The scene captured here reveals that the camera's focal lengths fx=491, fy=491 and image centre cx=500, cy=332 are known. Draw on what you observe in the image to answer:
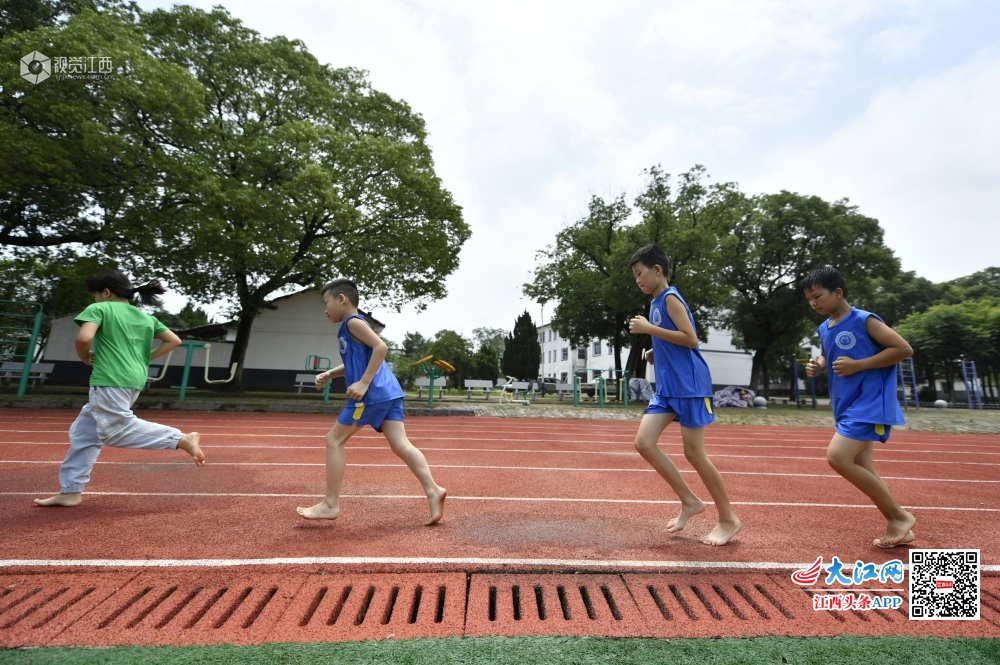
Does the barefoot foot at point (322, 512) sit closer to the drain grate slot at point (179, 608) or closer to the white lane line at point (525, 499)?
the white lane line at point (525, 499)

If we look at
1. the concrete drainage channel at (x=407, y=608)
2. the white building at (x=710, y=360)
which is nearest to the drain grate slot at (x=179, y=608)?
the concrete drainage channel at (x=407, y=608)

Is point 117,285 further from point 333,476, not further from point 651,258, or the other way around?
point 651,258

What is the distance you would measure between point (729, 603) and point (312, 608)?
1.85 metres

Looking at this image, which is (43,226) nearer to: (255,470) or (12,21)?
(12,21)

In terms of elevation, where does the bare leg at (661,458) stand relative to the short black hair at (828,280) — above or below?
below

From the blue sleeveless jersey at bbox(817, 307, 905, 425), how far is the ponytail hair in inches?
193

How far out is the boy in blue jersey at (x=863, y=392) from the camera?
9.40 feet

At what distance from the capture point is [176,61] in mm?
15414

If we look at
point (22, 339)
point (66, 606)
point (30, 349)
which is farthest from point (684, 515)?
point (22, 339)

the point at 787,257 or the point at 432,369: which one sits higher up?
the point at 787,257

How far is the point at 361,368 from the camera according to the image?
338 cm

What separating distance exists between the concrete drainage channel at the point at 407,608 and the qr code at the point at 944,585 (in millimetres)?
60

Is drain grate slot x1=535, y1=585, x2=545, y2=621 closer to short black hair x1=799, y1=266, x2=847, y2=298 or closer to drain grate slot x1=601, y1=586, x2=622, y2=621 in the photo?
drain grate slot x1=601, y1=586, x2=622, y2=621

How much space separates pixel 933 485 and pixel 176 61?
20640 mm
